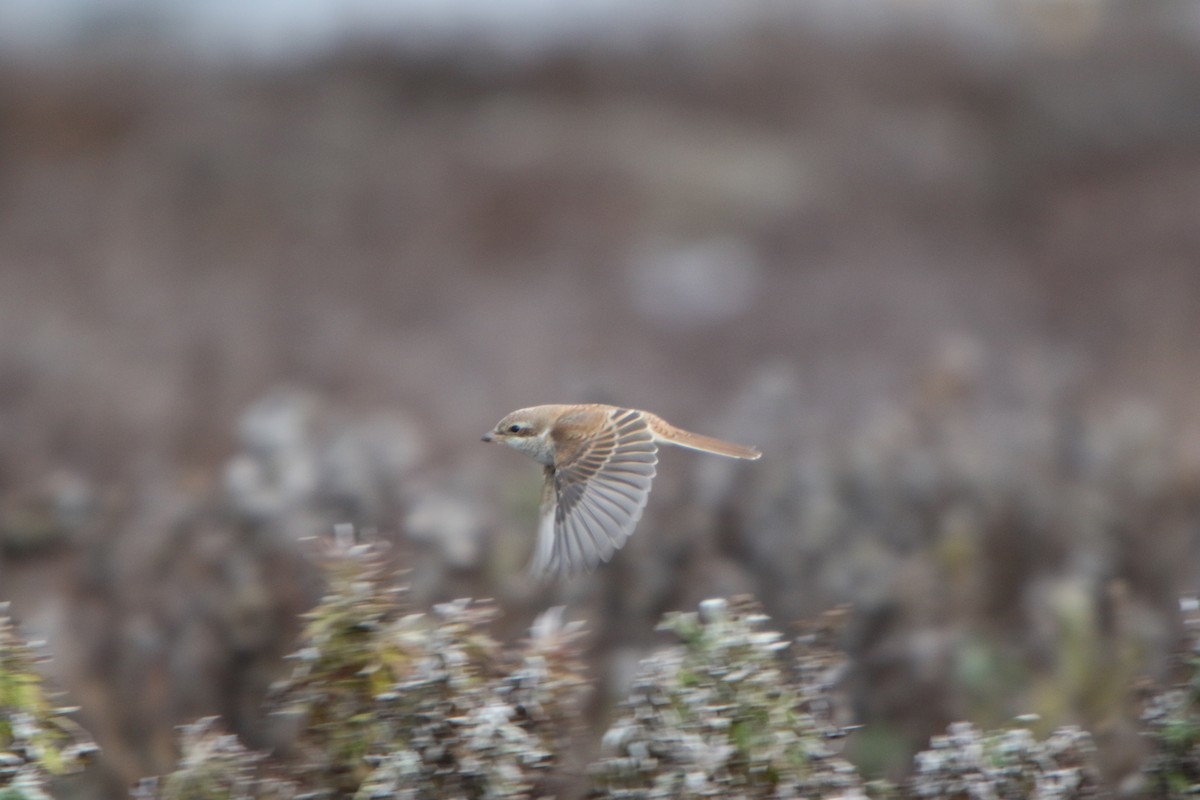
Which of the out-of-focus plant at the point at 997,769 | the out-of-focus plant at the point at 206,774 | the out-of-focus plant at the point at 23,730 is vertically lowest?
the out-of-focus plant at the point at 997,769

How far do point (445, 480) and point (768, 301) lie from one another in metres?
4.16

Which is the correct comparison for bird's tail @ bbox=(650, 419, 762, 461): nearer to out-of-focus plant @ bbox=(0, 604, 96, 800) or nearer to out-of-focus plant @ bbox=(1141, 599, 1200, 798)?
out-of-focus plant @ bbox=(1141, 599, 1200, 798)

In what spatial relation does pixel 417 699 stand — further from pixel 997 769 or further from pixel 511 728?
pixel 997 769

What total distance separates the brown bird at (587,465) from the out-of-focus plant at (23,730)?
35.1 inches

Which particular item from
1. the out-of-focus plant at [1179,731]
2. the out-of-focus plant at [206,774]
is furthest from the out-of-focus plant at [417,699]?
the out-of-focus plant at [1179,731]

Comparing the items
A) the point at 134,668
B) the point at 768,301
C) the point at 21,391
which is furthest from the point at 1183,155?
the point at 134,668

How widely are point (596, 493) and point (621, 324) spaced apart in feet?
18.0

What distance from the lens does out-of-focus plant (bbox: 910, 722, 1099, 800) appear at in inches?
90.3

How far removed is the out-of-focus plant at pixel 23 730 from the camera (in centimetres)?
217

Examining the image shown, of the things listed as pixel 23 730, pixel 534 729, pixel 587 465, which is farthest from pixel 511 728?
pixel 23 730

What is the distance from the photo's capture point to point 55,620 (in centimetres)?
362

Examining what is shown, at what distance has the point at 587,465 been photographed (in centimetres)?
269

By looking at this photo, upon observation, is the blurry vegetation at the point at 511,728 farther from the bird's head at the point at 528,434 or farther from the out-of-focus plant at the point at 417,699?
the bird's head at the point at 528,434

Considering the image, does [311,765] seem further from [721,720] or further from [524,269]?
[524,269]
